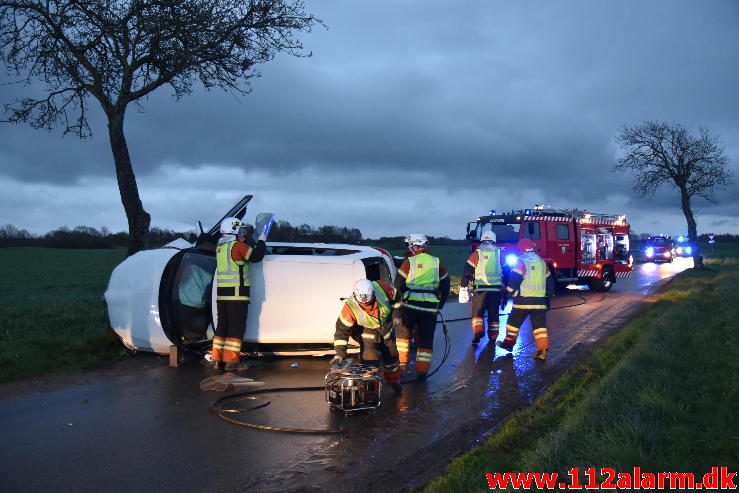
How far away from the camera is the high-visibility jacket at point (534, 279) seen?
9297mm

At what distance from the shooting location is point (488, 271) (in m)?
10.4

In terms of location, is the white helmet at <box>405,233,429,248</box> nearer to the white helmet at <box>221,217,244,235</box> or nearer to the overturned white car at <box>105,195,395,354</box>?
the overturned white car at <box>105,195,395,354</box>

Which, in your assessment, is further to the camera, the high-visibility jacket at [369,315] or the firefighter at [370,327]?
the high-visibility jacket at [369,315]

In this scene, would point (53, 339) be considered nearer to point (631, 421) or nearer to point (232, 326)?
point (232, 326)

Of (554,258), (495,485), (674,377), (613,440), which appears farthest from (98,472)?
(554,258)

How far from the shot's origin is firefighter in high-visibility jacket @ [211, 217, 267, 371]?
783 centimetres

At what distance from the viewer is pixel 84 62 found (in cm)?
1170

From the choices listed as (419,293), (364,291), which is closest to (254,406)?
(364,291)

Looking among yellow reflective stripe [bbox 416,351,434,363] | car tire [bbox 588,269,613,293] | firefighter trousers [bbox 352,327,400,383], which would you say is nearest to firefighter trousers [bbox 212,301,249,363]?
firefighter trousers [bbox 352,327,400,383]

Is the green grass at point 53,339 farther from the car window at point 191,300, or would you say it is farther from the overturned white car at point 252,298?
the car window at point 191,300

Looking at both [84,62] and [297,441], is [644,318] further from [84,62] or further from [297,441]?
[84,62]

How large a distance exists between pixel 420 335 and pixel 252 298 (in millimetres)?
2265

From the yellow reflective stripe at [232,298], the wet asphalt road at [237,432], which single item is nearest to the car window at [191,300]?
the wet asphalt road at [237,432]

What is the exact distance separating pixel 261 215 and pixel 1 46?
6517mm
